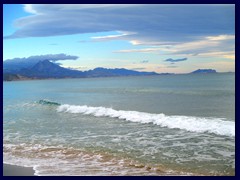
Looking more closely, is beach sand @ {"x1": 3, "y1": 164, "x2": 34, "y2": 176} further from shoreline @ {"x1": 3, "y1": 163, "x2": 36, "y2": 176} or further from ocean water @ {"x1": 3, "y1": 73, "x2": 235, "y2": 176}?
ocean water @ {"x1": 3, "y1": 73, "x2": 235, "y2": 176}

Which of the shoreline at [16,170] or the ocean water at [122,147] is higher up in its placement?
the ocean water at [122,147]

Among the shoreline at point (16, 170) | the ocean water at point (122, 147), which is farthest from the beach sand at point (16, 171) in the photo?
the ocean water at point (122, 147)

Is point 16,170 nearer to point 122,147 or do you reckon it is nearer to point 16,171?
point 16,171

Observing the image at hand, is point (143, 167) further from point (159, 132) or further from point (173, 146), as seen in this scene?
point (159, 132)

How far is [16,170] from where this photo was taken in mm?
6090

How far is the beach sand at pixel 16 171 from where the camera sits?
5836mm

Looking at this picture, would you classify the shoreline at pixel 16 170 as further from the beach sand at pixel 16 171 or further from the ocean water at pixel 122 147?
the ocean water at pixel 122 147

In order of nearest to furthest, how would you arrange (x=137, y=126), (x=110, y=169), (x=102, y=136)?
1. (x=110, y=169)
2. (x=102, y=136)
3. (x=137, y=126)

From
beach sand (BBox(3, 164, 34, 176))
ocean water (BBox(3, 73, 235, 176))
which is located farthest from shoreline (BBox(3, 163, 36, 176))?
ocean water (BBox(3, 73, 235, 176))

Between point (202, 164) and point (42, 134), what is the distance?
507cm

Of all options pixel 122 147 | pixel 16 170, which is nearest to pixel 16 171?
pixel 16 170

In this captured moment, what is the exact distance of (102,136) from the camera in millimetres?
9125

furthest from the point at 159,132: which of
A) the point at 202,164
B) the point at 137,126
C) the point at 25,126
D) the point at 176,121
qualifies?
the point at 25,126
